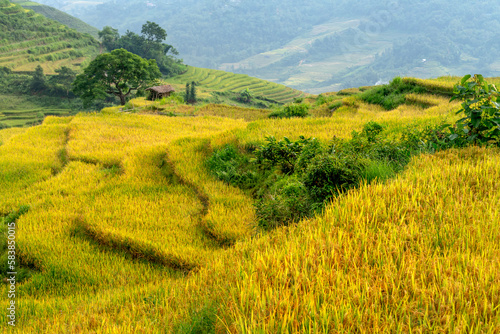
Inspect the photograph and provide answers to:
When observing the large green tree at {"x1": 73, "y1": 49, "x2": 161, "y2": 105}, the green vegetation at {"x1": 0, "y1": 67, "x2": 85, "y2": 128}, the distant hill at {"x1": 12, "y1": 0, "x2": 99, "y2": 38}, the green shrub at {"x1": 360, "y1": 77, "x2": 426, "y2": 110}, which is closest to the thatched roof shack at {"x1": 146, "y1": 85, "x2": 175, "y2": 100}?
the large green tree at {"x1": 73, "y1": 49, "x2": 161, "y2": 105}

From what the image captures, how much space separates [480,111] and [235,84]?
8853cm

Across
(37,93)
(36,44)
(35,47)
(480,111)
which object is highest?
(36,44)

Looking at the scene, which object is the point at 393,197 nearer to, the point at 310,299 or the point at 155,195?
the point at 310,299

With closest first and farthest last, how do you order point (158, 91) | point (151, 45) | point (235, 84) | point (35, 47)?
point (158, 91), point (35, 47), point (151, 45), point (235, 84)

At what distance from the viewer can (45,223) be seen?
519 cm

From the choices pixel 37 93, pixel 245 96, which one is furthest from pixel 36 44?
pixel 245 96

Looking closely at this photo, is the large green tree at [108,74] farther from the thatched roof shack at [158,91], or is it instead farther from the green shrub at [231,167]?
the green shrub at [231,167]

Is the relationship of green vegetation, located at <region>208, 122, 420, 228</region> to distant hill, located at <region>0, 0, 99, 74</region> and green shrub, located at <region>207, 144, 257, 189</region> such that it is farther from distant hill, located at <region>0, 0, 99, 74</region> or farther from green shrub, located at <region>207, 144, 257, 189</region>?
distant hill, located at <region>0, 0, 99, 74</region>

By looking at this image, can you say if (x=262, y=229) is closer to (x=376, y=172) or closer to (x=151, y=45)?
(x=376, y=172)

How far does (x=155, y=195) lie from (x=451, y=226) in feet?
17.0

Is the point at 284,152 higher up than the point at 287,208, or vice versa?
the point at 284,152

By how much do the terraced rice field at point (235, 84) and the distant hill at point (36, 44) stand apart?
2710cm

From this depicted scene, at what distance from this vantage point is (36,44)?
8081 cm

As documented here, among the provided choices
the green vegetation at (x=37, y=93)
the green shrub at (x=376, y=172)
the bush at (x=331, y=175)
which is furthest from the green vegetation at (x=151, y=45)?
the green shrub at (x=376, y=172)
